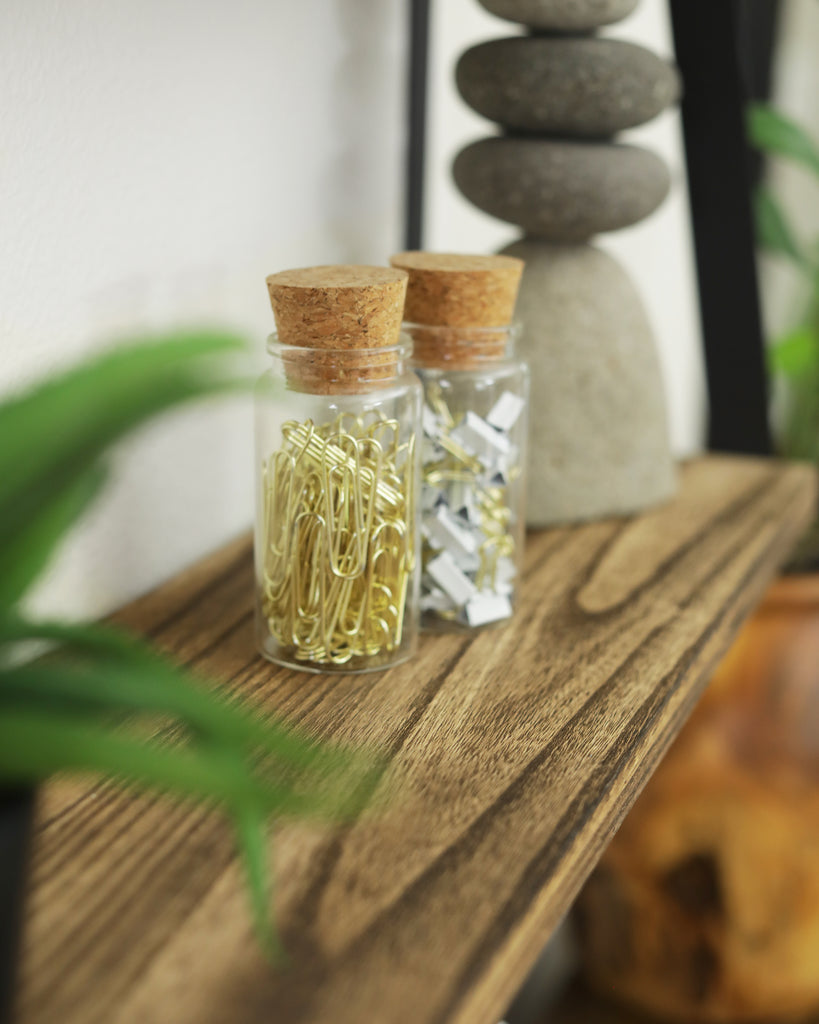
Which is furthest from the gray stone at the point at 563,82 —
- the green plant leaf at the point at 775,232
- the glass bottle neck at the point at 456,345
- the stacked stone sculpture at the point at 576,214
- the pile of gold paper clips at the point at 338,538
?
the green plant leaf at the point at 775,232

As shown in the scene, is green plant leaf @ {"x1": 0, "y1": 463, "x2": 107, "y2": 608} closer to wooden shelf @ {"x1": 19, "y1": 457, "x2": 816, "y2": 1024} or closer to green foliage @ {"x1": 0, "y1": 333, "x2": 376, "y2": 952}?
green foliage @ {"x1": 0, "y1": 333, "x2": 376, "y2": 952}

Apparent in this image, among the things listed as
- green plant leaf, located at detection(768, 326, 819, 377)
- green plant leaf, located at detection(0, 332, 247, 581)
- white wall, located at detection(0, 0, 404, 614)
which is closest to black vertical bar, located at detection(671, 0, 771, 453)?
green plant leaf, located at detection(768, 326, 819, 377)

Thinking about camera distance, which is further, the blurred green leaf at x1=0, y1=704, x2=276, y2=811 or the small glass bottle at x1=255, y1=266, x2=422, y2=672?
the small glass bottle at x1=255, y1=266, x2=422, y2=672

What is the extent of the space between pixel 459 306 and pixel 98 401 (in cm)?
38

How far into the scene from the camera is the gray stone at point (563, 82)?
730mm

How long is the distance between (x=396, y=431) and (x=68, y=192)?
22 cm

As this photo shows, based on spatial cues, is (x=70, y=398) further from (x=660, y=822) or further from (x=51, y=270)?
(x=660, y=822)

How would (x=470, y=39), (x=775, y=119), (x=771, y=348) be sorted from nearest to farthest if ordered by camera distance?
1. (x=470, y=39)
2. (x=775, y=119)
3. (x=771, y=348)

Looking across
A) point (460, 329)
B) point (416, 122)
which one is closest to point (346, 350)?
point (460, 329)

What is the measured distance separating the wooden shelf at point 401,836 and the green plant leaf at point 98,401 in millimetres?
176

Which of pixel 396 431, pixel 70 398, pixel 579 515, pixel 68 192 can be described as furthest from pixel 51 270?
pixel 579 515

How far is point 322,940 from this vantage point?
0.36 m

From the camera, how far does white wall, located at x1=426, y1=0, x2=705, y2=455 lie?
0.96 metres

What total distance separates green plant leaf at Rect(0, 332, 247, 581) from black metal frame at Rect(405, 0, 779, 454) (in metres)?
0.69
